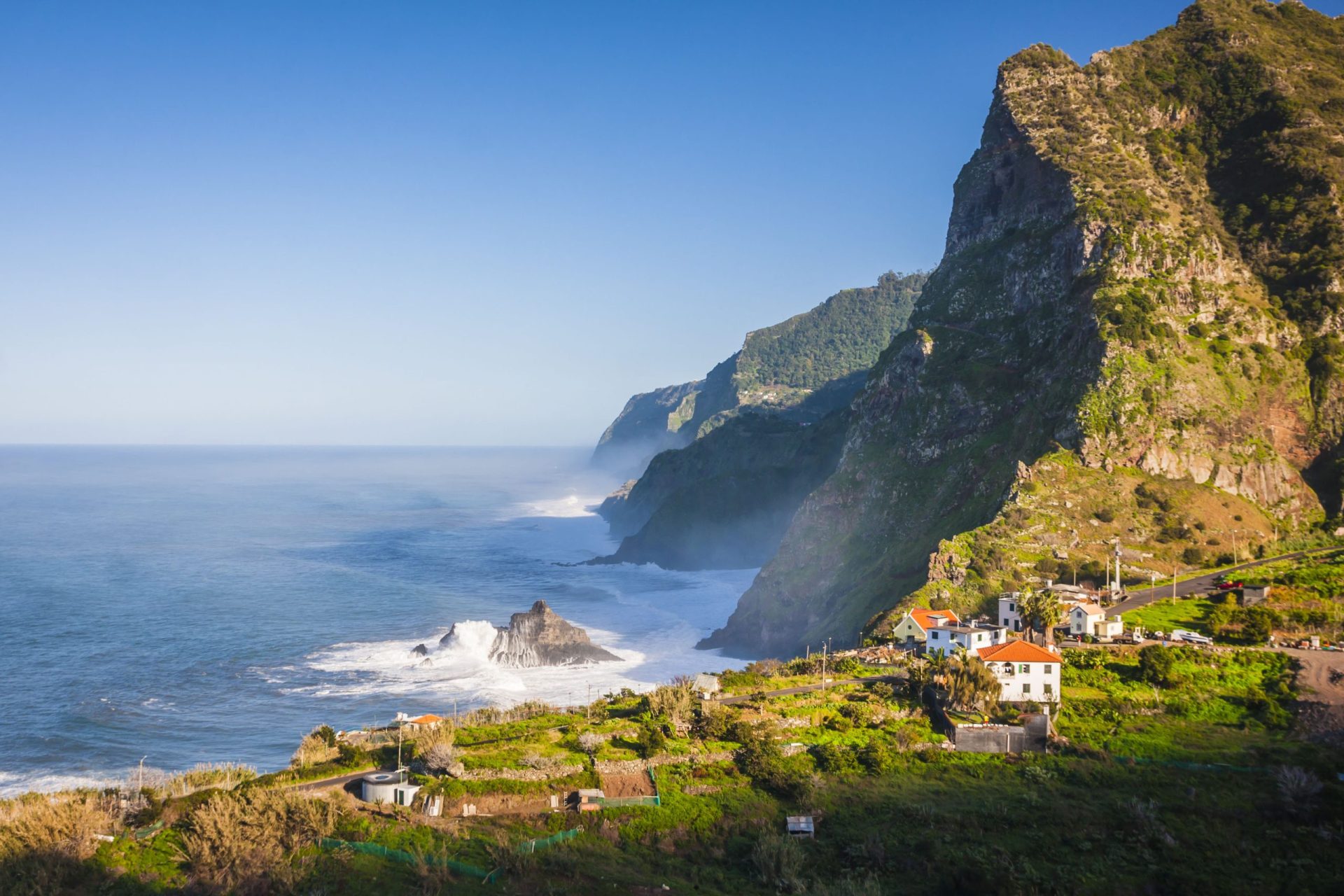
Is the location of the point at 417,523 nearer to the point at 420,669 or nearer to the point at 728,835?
the point at 420,669

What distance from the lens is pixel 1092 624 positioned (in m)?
53.4

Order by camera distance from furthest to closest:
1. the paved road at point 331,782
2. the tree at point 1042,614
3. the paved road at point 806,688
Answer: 1. the tree at point 1042,614
2. the paved road at point 806,688
3. the paved road at point 331,782

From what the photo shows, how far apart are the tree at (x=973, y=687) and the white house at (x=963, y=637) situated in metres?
6.79

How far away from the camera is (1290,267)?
87.5 m

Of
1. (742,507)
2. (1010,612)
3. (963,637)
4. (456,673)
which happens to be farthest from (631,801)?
(742,507)

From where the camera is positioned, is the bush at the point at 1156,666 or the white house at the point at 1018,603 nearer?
the bush at the point at 1156,666

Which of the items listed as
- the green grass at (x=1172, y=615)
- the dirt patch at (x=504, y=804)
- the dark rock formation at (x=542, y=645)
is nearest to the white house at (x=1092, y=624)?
the green grass at (x=1172, y=615)

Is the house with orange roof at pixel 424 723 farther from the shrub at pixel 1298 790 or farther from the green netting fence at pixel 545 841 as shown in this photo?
the shrub at pixel 1298 790

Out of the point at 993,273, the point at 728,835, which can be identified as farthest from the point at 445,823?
the point at 993,273

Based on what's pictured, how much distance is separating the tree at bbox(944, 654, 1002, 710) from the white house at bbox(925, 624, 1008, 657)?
6788 mm

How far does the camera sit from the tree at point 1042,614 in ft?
169

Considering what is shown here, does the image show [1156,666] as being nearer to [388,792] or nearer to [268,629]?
[388,792]

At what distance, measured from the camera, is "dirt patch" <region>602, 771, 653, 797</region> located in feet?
115

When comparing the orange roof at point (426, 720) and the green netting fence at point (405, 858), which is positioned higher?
the green netting fence at point (405, 858)
